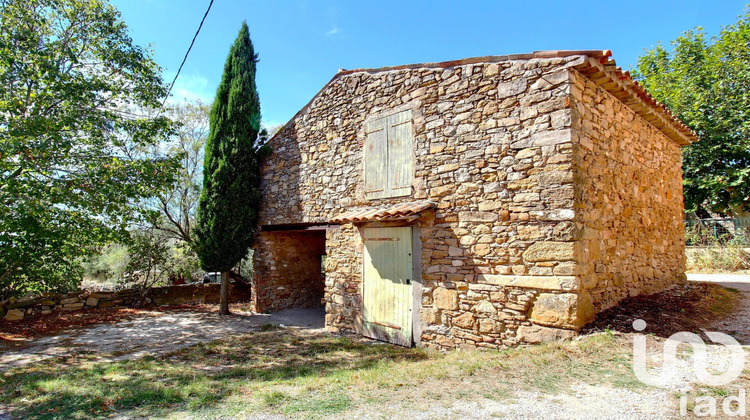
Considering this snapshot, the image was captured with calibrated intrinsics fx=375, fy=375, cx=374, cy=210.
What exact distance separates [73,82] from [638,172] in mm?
10326

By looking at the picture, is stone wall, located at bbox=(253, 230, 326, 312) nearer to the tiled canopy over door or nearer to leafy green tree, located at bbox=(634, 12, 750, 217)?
the tiled canopy over door

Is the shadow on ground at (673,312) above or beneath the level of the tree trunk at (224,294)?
above

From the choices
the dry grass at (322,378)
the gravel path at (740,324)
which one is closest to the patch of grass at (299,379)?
the dry grass at (322,378)

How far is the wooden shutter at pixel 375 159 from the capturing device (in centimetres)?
697

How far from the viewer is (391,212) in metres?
5.97

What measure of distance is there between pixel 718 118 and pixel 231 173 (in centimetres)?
1654

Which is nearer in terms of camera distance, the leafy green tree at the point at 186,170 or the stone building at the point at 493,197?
the stone building at the point at 493,197

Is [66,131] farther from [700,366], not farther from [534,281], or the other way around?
[700,366]

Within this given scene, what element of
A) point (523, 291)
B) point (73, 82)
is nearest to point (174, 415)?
point (523, 291)

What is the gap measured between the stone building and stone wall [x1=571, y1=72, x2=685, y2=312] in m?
0.03

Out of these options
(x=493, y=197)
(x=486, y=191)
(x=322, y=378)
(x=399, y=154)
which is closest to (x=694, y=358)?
(x=493, y=197)

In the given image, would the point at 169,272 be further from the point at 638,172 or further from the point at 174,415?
the point at 638,172

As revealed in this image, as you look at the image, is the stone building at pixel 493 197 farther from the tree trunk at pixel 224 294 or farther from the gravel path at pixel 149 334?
the tree trunk at pixel 224 294

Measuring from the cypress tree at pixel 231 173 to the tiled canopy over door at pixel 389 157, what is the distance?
12.8 ft
